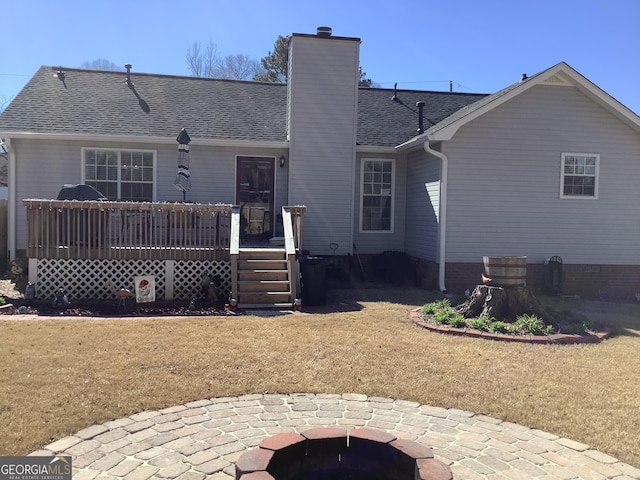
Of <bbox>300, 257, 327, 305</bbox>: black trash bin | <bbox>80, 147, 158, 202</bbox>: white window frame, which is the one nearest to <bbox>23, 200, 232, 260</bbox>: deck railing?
<bbox>300, 257, 327, 305</bbox>: black trash bin

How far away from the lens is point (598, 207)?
12.1m

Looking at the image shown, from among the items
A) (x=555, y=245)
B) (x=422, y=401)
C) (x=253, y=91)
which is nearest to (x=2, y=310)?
(x=422, y=401)

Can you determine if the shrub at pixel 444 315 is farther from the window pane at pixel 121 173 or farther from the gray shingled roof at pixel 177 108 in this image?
the window pane at pixel 121 173

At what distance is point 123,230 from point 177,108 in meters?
5.01

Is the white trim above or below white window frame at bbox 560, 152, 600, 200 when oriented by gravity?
above

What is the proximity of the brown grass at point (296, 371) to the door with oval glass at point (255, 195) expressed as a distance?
522 centimetres

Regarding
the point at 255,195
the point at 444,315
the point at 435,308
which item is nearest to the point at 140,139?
the point at 255,195

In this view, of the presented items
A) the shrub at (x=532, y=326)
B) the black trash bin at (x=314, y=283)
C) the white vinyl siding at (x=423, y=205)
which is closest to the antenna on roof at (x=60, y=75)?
the black trash bin at (x=314, y=283)

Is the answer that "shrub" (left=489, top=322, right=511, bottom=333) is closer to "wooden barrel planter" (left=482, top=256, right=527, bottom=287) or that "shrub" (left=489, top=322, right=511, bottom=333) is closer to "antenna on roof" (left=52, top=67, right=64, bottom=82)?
"wooden barrel planter" (left=482, top=256, right=527, bottom=287)

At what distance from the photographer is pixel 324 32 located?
13188 millimetres

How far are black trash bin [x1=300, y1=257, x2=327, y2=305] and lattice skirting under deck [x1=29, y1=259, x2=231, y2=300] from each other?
160cm

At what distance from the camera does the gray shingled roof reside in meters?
12.4

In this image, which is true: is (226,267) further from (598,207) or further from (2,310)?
(598,207)

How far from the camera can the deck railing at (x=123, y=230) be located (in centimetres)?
949
